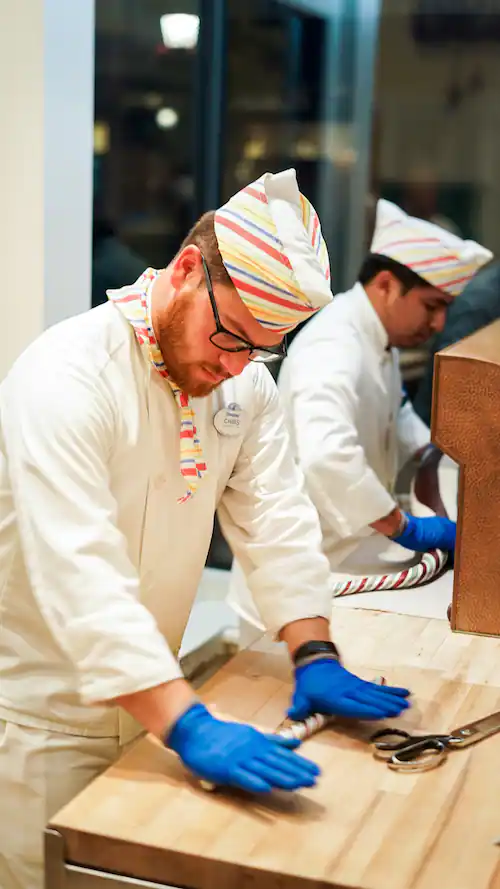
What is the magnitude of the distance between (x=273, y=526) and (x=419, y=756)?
0.41 m

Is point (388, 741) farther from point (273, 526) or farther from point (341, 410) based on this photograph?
point (341, 410)

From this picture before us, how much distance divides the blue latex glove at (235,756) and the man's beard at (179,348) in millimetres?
423

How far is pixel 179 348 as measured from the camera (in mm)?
1355

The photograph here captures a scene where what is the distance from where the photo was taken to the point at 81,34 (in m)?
2.26

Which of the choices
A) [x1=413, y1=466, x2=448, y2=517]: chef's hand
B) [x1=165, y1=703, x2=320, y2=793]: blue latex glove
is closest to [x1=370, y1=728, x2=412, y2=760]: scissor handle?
[x1=165, y1=703, x2=320, y2=793]: blue latex glove

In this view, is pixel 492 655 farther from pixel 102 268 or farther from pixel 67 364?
pixel 102 268

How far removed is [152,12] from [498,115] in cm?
99

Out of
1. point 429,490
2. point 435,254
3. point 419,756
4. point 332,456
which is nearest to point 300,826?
point 419,756

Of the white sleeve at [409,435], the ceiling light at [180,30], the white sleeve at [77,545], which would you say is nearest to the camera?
the white sleeve at [77,545]

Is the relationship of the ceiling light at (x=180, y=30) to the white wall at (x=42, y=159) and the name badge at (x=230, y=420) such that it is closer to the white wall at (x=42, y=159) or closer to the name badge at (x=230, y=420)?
the white wall at (x=42, y=159)

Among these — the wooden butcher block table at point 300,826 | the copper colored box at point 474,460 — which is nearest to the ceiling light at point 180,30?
the copper colored box at point 474,460

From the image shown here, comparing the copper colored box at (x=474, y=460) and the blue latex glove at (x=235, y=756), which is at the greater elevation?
the copper colored box at (x=474, y=460)

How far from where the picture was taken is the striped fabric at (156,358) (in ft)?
4.48

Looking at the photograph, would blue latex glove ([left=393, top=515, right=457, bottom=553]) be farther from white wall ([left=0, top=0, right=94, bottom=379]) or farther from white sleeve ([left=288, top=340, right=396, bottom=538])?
white wall ([left=0, top=0, right=94, bottom=379])
